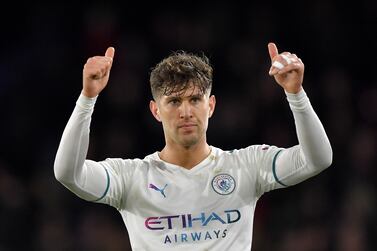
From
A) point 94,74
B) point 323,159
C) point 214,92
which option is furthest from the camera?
point 214,92

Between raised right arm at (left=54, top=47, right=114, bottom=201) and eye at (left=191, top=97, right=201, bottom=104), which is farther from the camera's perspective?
eye at (left=191, top=97, right=201, bottom=104)

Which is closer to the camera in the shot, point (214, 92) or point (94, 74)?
point (94, 74)

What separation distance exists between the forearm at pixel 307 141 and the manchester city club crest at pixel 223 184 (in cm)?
36

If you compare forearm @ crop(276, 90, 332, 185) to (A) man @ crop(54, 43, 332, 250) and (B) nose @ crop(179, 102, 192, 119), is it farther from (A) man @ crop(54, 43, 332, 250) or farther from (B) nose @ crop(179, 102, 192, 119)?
(B) nose @ crop(179, 102, 192, 119)

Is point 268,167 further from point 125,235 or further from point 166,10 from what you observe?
point 166,10

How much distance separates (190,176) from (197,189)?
0.10 metres

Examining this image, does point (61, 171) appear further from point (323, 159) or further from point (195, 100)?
point (323, 159)

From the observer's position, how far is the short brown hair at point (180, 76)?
14.7ft

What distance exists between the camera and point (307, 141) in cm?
410

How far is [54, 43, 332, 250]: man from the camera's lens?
4285mm

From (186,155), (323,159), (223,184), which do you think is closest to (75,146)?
(186,155)

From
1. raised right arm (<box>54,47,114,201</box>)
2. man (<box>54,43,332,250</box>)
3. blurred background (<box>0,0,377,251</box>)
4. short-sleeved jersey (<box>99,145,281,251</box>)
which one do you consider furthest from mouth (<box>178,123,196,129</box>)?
blurred background (<box>0,0,377,251</box>)
